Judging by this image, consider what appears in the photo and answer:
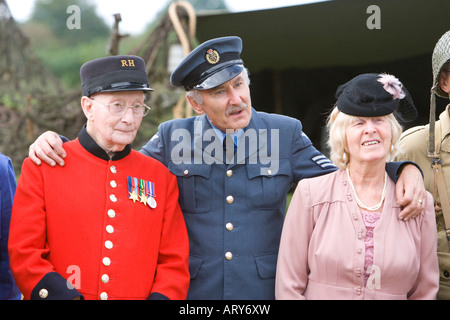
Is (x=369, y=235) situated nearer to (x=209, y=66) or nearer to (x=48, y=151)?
(x=209, y=66)

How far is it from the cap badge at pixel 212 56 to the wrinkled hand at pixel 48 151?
79cm

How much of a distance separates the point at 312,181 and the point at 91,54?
18664mm

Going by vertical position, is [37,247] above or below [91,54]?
below

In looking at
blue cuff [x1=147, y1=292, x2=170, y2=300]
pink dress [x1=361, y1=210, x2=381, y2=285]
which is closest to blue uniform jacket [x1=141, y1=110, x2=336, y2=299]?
blue cuff [x1=147, y1=292, x2=170, y2=300]

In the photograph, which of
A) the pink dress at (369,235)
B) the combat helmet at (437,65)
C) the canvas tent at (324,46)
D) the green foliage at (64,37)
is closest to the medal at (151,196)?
the pink dress at (369,235)

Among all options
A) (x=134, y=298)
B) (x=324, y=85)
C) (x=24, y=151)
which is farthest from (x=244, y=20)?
(x=134, y=298)

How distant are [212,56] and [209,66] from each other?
64 millimetres

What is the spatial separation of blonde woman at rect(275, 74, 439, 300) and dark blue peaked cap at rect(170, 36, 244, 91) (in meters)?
0.55

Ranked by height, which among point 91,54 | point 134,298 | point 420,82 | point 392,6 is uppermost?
point 91,54

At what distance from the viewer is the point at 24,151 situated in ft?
17.7

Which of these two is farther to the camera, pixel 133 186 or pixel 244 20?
pixel 244 20

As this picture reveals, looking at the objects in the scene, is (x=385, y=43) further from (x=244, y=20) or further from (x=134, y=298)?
(x=134, y=298)

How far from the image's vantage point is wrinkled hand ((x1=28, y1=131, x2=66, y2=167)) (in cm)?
233

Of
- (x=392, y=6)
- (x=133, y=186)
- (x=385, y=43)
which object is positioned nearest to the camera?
(x=133, y=186)
